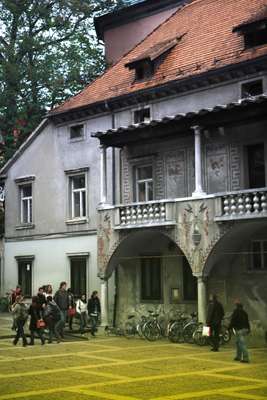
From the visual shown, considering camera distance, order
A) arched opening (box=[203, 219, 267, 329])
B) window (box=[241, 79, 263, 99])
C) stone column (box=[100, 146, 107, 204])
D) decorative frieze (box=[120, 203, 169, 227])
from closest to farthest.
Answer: arched opening (box=[203, 219, 267, 329]), window (box=[241, 79, 263, 99]), decorative frieze (box=[120, 203, 169, 227]), stone column (box=[100, 146, 107, 204])

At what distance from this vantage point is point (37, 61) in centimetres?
4088

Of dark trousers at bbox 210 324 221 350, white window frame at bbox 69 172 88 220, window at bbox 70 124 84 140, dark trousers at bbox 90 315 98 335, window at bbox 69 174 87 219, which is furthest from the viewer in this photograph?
window at bbox 70 124 84 140

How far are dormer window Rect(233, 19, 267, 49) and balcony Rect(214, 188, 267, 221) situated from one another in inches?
264

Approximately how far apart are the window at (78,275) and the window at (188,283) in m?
5.96

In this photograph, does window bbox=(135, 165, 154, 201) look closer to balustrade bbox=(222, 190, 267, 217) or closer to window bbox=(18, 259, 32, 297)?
balustrade bbox=(222, 190, 267, 217)

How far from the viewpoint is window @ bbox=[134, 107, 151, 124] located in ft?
105

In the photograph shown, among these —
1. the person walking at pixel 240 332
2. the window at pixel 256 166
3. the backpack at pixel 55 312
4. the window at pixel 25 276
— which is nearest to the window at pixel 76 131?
the window at pixel 25 276

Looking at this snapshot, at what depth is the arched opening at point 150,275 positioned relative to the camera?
29.4 meters

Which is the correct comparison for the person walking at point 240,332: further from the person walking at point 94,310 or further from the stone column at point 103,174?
the stone column at point 103,174

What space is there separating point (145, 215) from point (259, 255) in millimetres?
4457

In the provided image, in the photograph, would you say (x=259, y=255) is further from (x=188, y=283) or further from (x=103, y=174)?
(x=103, y=174)

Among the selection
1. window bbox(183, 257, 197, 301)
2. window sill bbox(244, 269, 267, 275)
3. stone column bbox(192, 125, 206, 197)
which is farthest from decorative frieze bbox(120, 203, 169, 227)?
window sill bbox(244, 269, 267, 275)

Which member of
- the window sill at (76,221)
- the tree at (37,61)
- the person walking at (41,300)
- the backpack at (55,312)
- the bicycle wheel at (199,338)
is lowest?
the bicycle wheel at (199,338)

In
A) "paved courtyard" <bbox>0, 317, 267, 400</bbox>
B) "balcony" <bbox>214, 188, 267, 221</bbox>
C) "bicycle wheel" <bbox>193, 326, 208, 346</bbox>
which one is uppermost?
"balcony" <bbox>214, 188, 267, 221</bbox>
